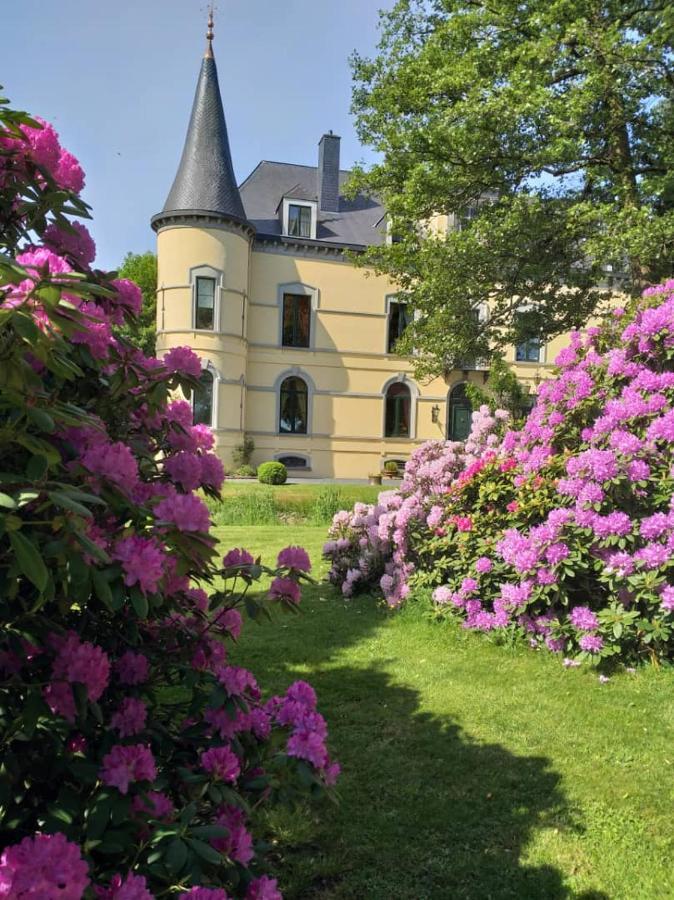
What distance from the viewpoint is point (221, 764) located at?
1.72 metres

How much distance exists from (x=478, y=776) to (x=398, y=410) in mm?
23391

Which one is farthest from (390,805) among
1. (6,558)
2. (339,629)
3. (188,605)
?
(339,629)

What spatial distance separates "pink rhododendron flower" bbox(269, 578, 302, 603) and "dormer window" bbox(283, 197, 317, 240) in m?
24.0

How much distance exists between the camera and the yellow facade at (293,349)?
2236 centimetres

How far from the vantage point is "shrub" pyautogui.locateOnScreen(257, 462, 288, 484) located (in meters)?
20.3

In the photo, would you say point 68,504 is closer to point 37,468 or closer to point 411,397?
point 37,468

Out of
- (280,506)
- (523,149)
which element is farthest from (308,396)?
(523,149)

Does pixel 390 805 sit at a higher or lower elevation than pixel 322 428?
lower

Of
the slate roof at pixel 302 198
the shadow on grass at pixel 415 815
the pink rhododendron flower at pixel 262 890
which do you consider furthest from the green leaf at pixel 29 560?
the slate roof at pixel 302 198

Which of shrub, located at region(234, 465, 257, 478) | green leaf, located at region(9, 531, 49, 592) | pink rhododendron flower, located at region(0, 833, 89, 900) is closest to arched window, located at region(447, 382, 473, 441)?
shrub, located at region(234, 465, 257, 478)

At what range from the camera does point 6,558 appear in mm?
1321

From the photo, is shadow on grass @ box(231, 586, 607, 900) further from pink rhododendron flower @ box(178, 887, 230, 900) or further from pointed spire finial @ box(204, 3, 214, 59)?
pointed spire finial @ box(204, 3, 214, 59)

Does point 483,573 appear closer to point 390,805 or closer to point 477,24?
point 390,805

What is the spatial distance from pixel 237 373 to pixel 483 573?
61.2 feet
